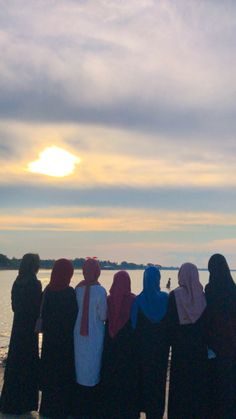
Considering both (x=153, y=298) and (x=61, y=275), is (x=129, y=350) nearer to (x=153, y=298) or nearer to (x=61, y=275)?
(x=153, y=298)

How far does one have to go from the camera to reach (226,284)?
22.2 feet

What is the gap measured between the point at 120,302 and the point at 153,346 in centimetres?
65

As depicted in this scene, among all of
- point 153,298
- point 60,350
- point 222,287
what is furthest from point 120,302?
point 222,287

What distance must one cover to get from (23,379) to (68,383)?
25.8 inches

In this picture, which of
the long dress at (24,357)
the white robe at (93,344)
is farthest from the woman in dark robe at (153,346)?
the long dress at (24,357)

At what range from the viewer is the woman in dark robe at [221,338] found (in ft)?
21.9

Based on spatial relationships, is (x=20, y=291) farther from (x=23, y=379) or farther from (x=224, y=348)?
(x=224, y=348)

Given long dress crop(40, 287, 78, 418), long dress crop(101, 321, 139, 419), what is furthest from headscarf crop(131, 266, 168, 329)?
long dress crop(40, 287, 78, 418)

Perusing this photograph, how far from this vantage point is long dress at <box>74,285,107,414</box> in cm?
702

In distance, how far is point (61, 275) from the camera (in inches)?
282

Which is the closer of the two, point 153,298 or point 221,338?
point 221,338

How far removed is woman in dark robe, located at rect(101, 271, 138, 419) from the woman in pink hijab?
0.33 ft

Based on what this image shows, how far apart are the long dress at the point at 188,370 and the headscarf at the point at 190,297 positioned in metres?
0.08

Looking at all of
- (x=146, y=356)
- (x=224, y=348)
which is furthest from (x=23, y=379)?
(x=224, y=348)
